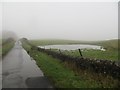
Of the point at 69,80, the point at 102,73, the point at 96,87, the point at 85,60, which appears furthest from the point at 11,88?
the point at 85,60

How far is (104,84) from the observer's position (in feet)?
56.1

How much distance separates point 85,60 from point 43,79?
532cm

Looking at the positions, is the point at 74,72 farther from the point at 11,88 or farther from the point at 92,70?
the point at 11,88

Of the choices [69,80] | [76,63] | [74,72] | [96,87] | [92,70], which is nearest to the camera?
[96,87]

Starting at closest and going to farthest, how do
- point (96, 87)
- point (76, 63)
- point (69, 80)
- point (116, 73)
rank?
point (96, 87)
point (116, 73)
point (69, 80)
point (76, 63)

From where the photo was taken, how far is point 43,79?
20.5 meters

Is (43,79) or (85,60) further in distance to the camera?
(85,60)

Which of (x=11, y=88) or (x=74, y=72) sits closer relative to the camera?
(x=11, y=88)

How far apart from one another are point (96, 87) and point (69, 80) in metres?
3.45

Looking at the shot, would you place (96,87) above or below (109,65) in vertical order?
below

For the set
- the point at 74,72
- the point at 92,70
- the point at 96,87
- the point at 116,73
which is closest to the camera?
the point at 96,87

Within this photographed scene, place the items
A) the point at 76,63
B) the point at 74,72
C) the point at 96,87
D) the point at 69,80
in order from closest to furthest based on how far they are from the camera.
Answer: the point at 96,87 → the point at 69,80 → the point at 74,72 → the point at 76,63

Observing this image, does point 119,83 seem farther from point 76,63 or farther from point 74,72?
point 76,63

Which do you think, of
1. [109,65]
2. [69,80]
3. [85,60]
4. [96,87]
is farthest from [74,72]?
[96,87]
